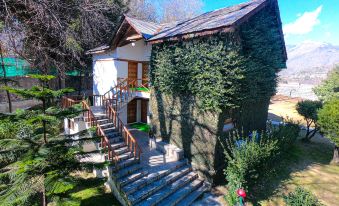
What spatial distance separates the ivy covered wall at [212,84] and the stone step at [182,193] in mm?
742

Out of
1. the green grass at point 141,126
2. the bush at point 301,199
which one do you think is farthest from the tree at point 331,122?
the green grass at point 141,126

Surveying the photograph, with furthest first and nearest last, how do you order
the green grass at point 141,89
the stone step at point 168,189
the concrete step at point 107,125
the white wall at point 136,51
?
the white wall at point 136,51 → the green grass at point 141,89 → the concrete step at point 107,125 → the stone step at point 168,189

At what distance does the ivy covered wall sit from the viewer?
32.8 feet

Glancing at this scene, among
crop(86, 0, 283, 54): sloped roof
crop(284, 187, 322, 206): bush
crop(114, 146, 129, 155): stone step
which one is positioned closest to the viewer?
crop(284, 187, 322, 206): bush

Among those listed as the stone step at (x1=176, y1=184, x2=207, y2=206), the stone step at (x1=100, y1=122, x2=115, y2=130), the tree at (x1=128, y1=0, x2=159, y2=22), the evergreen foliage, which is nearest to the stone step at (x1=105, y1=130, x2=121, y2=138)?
the stone step at (x1=100, y1=122, x2=115, y2=130)

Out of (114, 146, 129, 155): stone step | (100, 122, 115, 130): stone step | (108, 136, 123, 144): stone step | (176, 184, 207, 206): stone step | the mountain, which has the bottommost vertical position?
(176, 184, 207, 206): stone step

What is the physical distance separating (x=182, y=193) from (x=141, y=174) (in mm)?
2170

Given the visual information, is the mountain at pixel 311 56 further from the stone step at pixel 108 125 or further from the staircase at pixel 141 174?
the stone step at pixel 108 125

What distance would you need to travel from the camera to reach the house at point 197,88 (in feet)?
32.4

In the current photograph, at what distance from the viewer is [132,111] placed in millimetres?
17531

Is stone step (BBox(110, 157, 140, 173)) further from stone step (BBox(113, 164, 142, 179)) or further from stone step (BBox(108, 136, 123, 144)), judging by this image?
stone step (BBox(108, 136, 123, 144))

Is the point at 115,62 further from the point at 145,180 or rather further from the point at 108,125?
the point at 145,180

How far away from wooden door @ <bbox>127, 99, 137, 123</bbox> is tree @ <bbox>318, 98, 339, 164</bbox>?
1335 centimetres

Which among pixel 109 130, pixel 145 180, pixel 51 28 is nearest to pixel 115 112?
pixel 109 130
